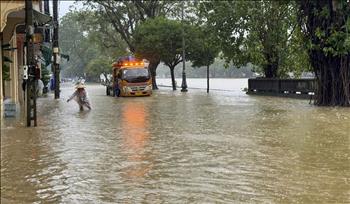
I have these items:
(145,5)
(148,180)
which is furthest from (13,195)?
(145,5)

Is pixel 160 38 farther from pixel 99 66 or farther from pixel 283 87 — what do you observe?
pixel 99 66

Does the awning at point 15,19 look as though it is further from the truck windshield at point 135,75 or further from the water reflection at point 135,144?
the truck windshield at point 135,75

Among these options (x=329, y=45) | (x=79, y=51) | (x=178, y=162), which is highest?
(x=79, y=51)

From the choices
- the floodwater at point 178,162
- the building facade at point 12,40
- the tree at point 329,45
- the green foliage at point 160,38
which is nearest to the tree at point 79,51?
the green foliage at point 160,38

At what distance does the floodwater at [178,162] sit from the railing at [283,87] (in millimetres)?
16907

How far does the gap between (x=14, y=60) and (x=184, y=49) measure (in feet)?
85.4

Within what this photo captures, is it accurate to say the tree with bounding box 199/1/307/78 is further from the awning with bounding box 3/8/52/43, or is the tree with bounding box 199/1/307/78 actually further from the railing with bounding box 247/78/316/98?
the awning with bounding box 3/8/52/43

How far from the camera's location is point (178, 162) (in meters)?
9.89

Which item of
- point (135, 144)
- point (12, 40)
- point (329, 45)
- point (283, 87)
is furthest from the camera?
point (283, 87)

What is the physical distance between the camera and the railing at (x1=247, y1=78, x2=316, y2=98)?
3369 centimetres

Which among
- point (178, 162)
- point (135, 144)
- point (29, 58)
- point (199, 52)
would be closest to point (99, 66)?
point (199, 52)

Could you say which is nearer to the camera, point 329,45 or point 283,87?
point 329,45

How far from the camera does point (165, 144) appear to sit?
40.5ft

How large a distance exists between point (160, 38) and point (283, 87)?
16.2 m
